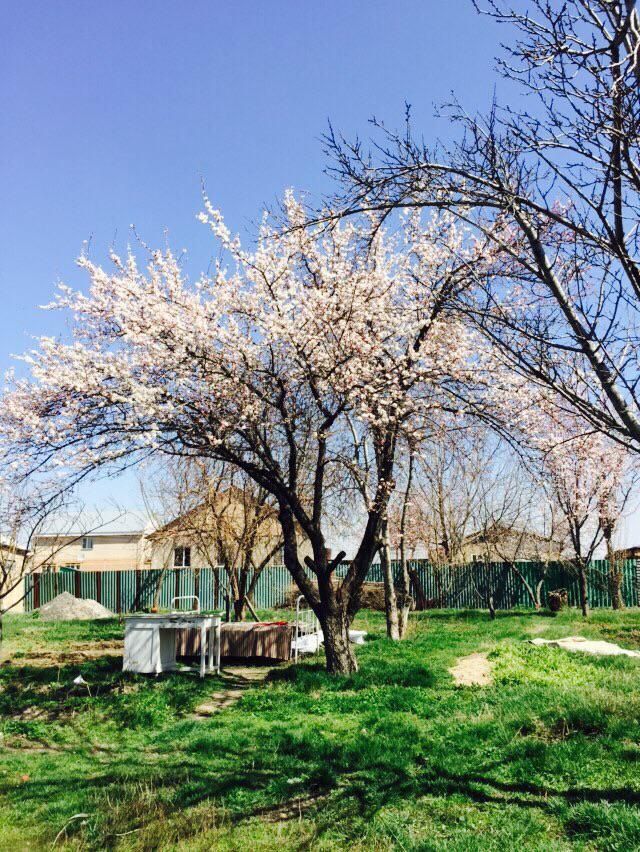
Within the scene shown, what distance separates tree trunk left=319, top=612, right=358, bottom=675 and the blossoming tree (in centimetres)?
2

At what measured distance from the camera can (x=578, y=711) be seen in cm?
626

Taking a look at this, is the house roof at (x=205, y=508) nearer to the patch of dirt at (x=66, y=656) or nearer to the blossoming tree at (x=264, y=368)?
the patch of dirt at (x=66, y=656)

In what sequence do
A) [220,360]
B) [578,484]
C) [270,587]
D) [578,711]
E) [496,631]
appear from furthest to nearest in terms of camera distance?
[270,587] < [578,484] < [496,631] < [220,360] < [578,711]

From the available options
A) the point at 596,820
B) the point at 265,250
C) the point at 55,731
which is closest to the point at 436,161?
the point at 596,820

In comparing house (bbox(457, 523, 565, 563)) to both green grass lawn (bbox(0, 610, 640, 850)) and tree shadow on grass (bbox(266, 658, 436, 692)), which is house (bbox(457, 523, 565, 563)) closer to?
green grass lawn (bbox(0, 610, 640, 850))

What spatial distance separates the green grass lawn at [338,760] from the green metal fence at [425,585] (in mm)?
10894

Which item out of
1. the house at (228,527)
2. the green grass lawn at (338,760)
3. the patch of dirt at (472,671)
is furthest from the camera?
the house at (228,527)

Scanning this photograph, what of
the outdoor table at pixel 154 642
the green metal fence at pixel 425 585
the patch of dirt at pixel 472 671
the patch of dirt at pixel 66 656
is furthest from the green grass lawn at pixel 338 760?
the green metal fence at pixel 425 585

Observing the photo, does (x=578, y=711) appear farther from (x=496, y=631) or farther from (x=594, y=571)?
(x=594, y=571)

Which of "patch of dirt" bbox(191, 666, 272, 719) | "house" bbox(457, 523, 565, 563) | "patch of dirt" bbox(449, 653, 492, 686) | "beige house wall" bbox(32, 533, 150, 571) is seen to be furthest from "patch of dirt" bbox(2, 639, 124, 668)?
"beige house wall" bbox(32, 533, 150, 571)

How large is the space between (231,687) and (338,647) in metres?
1.65

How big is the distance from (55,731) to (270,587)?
19847 mm

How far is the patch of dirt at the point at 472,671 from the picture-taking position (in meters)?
8.50

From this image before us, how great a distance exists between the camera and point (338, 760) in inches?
232
